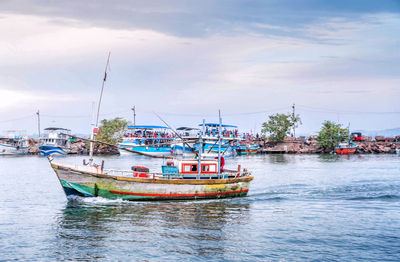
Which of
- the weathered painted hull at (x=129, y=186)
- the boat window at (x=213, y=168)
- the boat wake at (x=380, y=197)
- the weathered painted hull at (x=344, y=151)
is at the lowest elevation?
the boat wake at (x=380, y=197)

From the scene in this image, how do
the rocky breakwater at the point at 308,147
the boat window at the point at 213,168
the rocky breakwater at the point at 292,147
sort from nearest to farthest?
the boat window at the point at 213,168, the rocky breakwater at the point at 308,147, the rocky breakwater at the point at 292,147

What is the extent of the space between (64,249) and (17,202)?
14.6 metres

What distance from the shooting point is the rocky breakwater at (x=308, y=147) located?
11323 centimetres

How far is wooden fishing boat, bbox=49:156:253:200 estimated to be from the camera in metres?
27.5

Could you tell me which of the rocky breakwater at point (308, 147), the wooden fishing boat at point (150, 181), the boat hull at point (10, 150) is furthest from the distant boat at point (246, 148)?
the wooden fishing boat at point (150, 181)

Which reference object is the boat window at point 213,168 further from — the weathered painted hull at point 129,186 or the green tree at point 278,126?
the green tree at point 278,126

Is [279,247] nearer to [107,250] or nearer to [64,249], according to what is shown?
[107,250]

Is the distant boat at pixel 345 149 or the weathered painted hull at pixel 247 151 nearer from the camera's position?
the distant boat at pixel 345 149

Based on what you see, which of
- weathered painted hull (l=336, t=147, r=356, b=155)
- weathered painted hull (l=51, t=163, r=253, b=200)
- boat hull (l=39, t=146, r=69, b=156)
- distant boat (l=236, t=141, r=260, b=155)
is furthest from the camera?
distant boat (l=236, t=141, r=260, b=155)

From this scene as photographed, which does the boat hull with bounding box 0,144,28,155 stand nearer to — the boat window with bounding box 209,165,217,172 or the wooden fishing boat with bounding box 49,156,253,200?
the wooden fishing boat with bounding box 49,156,253,200

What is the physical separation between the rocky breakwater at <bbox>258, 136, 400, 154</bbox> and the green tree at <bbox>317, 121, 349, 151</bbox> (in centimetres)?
218

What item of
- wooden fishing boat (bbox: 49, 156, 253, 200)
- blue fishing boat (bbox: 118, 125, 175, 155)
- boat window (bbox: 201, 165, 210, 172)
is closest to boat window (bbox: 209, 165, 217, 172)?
wooden fishing boat (bbox: 49, 156, 253, 200)

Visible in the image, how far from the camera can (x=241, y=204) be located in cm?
2894

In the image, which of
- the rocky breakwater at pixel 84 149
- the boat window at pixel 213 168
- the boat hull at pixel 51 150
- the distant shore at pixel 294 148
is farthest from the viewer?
the rocky breakwater at pixel 84 149
